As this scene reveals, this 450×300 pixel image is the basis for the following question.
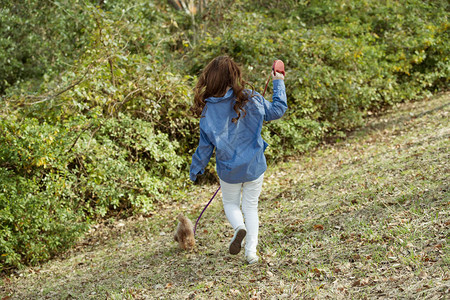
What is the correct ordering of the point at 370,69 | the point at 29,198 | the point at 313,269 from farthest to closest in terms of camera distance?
1. the point at 370,69
2. the point at 29,198
3. the point at 313,269

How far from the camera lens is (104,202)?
6570 millimetres

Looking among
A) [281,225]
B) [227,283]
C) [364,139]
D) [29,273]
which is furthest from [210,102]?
[364,139]

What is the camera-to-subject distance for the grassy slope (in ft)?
11.6

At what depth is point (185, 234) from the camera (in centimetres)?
493

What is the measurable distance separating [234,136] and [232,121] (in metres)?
0.13

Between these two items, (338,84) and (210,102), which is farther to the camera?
(338,84)

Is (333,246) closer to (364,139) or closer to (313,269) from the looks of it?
(313,269)

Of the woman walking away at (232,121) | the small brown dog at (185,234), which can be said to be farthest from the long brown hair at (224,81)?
the small brown dog at (185,234)

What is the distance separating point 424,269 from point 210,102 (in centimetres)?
214

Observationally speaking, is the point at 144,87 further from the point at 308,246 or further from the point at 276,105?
the point at 308,246

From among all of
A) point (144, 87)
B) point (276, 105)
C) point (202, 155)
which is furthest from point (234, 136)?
point (144, 87)

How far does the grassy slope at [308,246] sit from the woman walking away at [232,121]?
602mm

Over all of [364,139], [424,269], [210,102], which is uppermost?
[210,102]

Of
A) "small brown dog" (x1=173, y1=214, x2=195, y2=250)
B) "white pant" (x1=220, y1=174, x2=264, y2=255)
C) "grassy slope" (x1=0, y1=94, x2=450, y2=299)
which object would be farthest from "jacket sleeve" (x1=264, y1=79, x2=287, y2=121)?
"small brown dog" (x1=173, y1=214, x2=195, y2=250)
